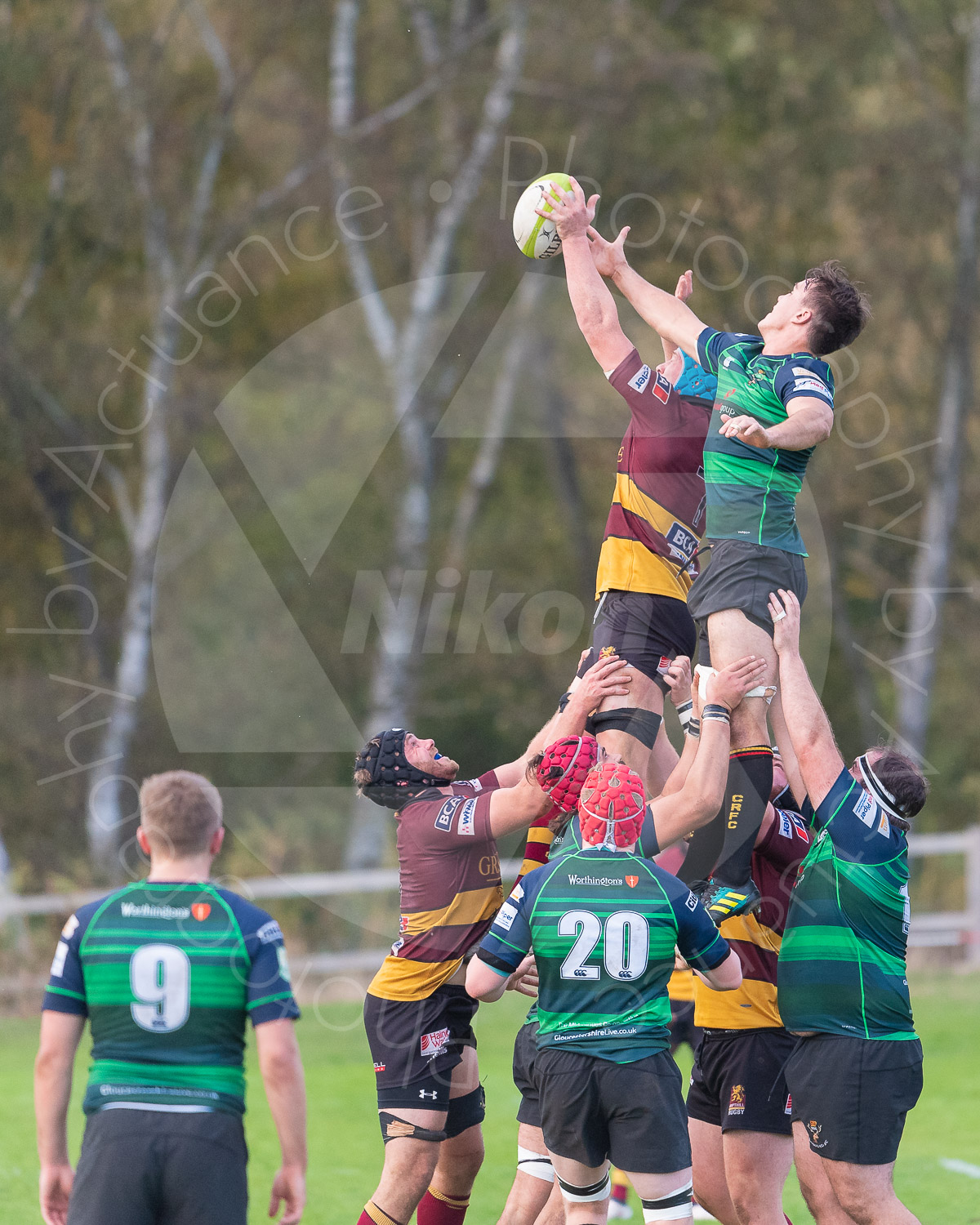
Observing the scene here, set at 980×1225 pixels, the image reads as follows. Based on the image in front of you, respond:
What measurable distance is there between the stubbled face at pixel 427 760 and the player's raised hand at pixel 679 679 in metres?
1.15

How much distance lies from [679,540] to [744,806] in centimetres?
155

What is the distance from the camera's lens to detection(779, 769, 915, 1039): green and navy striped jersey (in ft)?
18.8

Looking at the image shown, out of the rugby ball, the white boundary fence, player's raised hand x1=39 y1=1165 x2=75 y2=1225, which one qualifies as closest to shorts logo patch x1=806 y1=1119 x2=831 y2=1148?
player's raised hand x1=39 y1=1165 x2=75 y2=1225

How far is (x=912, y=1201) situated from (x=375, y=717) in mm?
11660

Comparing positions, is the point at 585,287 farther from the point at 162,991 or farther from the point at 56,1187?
A: the point at 56,1187

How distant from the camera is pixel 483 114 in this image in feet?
64.7

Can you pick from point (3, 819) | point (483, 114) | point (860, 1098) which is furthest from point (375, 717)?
point (860, 1098)

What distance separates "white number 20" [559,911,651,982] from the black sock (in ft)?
3.55

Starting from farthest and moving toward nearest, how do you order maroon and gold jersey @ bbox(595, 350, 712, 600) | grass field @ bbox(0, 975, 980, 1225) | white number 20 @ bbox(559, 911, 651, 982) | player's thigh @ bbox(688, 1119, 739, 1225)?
grass field @ bbox(0, 975, 980, 1225), maroon and gold jersey @ bbox(595, 350, 712, 600), player's thigh @ bbox(688, 1119, 739, 1225), white number 20 @ bbox(559, 911, 651, 982)

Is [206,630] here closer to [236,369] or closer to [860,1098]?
[236,369]

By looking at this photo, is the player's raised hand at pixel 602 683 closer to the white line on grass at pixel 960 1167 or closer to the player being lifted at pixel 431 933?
the player being lifted at pixel 431 933

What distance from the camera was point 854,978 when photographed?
226 inches

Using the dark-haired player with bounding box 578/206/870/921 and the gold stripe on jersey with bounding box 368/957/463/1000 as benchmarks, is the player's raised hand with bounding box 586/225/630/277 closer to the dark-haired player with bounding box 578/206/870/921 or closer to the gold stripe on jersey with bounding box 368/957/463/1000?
the dark-haired player with bounding box 578/206/870/921

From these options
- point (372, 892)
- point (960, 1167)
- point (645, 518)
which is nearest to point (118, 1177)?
point (645, 518)
